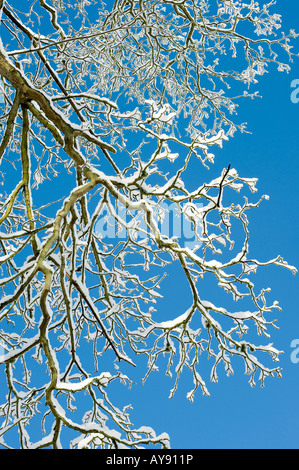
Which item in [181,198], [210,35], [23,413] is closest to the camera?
[181,198]

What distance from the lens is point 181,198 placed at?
3066 mm

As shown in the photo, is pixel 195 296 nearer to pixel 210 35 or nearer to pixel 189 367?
pixel 189 367

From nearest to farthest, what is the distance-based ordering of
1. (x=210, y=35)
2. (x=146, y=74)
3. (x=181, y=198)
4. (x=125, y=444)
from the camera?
1. (x=125, y=444)
2. (x=181, y=198)
3. (x=210, y=35)
4. (x=146, y=74)

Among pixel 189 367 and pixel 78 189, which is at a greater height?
pixel 78 189

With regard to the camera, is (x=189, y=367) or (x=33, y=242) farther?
(x=189, y=367)

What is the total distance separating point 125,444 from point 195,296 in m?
1.13
